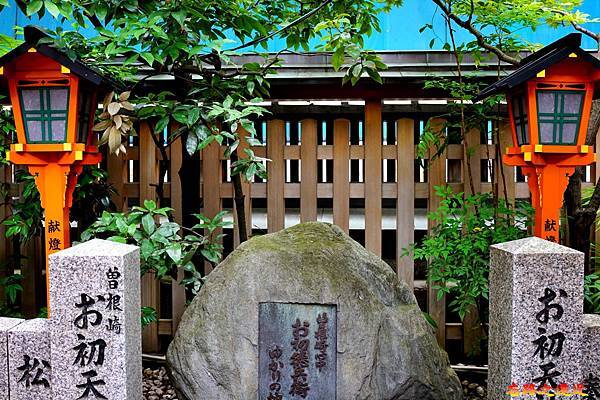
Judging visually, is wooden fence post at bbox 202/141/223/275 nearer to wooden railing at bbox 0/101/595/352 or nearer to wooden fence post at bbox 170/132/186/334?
wooden railing at bbox 0/101/595/352

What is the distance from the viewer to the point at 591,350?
14.0 ft

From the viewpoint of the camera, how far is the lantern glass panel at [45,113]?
4430mm

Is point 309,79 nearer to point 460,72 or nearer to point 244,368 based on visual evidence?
point 460,72

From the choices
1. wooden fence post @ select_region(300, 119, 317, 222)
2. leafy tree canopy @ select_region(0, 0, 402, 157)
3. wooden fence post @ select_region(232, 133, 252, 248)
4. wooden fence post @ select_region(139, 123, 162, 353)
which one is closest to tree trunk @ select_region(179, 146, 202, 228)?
wooden fence post @ select_region(139, 123, 162, 353)

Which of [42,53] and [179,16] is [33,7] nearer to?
[42,53]

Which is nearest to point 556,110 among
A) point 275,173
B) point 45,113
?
point 275,173

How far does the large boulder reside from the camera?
4402 mm

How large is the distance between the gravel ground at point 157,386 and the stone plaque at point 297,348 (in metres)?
1.51

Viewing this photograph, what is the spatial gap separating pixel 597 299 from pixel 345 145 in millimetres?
2986

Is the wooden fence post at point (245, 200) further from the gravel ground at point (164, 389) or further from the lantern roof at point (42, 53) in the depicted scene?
the lantern roof at point (42, 53)

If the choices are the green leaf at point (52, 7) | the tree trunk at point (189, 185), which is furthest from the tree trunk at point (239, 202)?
the green leaf at point (52, 7)

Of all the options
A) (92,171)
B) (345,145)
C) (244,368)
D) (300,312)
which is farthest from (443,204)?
(92,171)

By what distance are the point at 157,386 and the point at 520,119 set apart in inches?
172

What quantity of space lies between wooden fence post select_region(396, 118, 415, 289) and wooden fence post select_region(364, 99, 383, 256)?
0.71 feet
